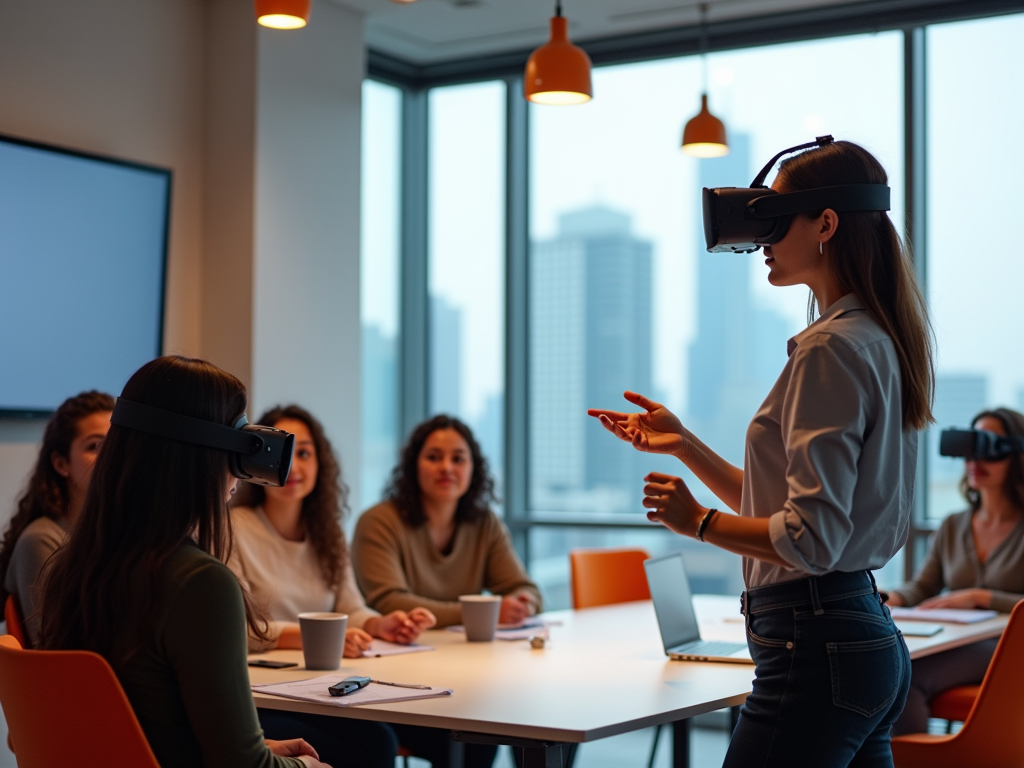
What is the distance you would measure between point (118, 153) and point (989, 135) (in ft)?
11.2

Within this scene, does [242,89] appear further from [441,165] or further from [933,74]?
[933,74]

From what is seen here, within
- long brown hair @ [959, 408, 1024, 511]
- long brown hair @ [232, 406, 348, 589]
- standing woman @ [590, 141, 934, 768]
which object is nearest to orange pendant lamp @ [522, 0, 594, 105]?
long brown hair @ [232, 406, 348, 589]

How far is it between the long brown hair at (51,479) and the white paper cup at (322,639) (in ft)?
2.66

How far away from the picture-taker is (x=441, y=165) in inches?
233

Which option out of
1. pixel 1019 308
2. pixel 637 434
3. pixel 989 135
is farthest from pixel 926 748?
pixel 989 135

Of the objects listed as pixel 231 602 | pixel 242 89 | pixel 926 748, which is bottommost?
pixel 926 748

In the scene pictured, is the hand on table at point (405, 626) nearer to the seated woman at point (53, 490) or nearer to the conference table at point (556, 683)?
the conference table at point (556, 683)

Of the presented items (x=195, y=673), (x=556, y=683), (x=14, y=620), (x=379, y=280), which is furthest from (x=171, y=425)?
(x=379, y=280)

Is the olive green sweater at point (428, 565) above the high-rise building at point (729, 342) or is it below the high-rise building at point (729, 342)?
below

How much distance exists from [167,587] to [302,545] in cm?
166

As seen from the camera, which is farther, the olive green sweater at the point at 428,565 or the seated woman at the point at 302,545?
the olive green sweater at the point at 428,565

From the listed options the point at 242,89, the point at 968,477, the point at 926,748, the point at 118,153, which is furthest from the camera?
the point at 242,89

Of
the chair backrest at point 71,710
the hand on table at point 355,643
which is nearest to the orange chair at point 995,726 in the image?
the hand on table at point 355,643

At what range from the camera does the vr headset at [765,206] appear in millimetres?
1777
